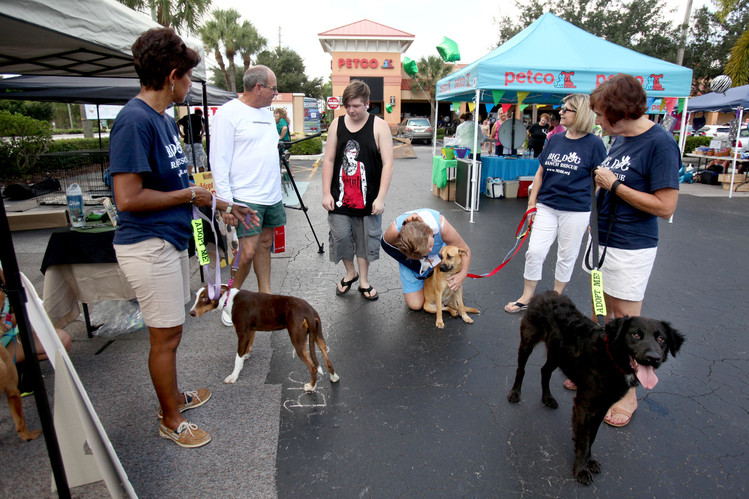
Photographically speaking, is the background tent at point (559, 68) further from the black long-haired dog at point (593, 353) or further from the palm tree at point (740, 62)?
the palm tree at point (740, 62)

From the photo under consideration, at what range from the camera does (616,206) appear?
2594 mm

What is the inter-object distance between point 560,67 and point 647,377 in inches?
283

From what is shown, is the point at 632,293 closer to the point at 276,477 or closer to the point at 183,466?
the point at 276,477

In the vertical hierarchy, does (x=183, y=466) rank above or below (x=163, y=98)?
below

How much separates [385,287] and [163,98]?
3171 mm

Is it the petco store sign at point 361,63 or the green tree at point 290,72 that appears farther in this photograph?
the green tree at point 290,72

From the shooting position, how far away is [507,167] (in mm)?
10375

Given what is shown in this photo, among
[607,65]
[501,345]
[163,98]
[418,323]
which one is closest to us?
[163,98]

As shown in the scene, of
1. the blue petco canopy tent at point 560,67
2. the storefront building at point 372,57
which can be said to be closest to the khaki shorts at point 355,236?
the blue petco canopy tent at point 560,67

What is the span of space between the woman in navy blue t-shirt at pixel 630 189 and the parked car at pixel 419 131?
27518 millimetres

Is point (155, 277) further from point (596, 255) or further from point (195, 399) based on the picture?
point (596, 255)

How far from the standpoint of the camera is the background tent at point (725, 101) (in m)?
11.1

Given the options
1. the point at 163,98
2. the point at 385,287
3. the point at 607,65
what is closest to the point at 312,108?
the point at 607,65

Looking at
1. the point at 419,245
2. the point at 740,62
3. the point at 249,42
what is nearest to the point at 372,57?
the point at 249,42
